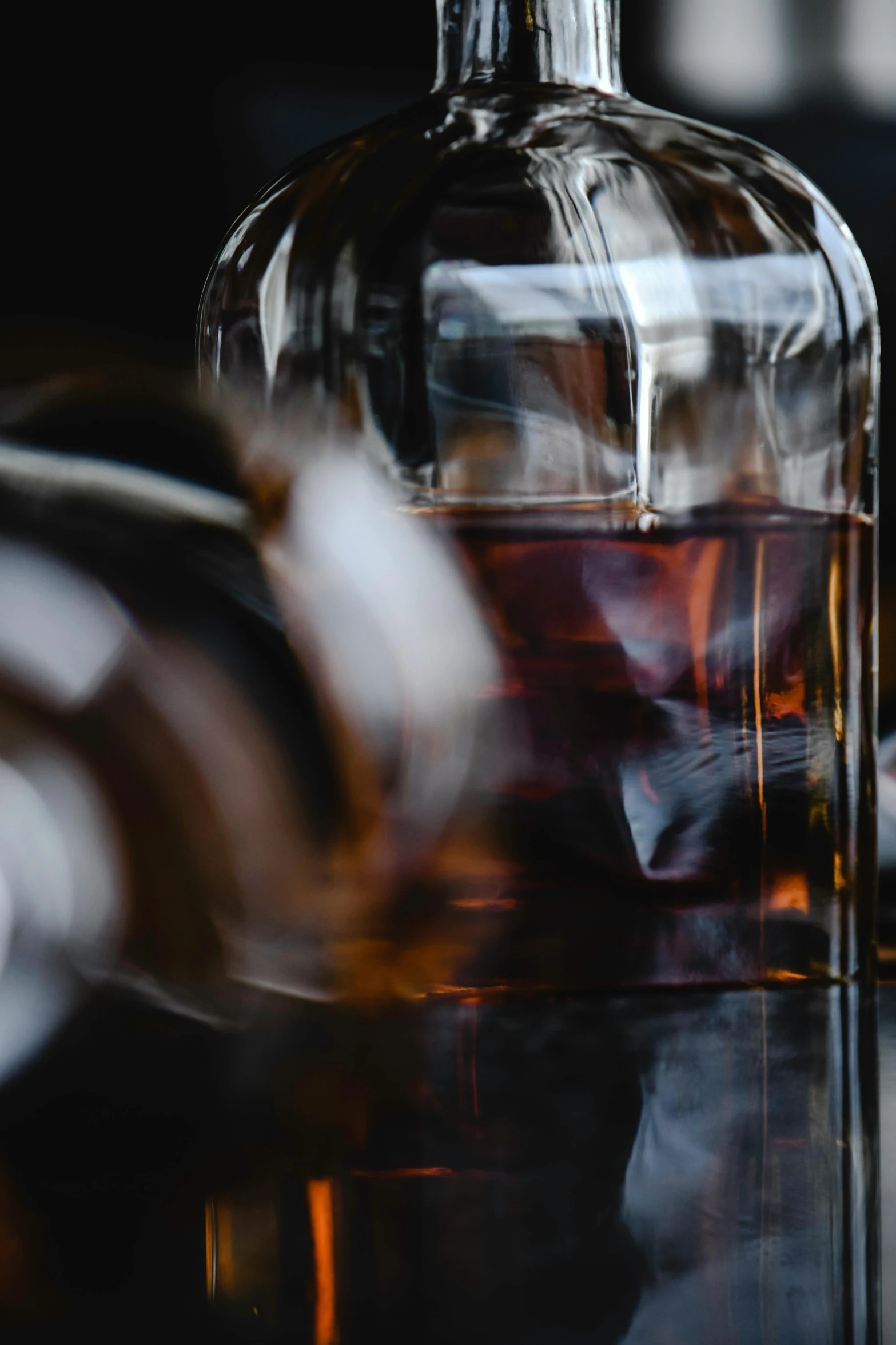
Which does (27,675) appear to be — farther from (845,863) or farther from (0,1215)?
(845,863)

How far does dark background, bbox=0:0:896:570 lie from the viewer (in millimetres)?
465

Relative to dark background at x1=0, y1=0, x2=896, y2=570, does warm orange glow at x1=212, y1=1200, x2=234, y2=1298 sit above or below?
below

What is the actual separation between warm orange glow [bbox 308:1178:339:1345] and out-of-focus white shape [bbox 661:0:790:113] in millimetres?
411

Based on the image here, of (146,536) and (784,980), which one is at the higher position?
(146,536)

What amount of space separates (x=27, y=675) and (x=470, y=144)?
197 mm

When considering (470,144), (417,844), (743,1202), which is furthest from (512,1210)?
(470,144)

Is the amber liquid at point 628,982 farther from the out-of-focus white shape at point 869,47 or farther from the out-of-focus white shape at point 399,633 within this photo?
the out-of-focus white shape at point 869,47

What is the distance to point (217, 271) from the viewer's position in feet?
1.31

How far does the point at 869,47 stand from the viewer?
508mm

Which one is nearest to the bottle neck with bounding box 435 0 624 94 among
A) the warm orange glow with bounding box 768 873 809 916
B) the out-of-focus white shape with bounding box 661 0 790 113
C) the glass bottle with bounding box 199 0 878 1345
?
the glass bottle with bounding box 199 0 878 1345

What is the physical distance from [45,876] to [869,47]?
0.42 m

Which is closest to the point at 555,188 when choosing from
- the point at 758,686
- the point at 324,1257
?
the point at 758,686

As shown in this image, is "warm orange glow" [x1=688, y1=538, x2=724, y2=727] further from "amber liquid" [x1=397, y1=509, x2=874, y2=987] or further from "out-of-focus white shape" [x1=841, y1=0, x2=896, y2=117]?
"out-of-focus white shape" [x1=841, y1=0, x2=896, y2=117]

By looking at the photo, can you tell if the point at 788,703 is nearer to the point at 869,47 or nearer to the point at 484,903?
the point at 484,903
